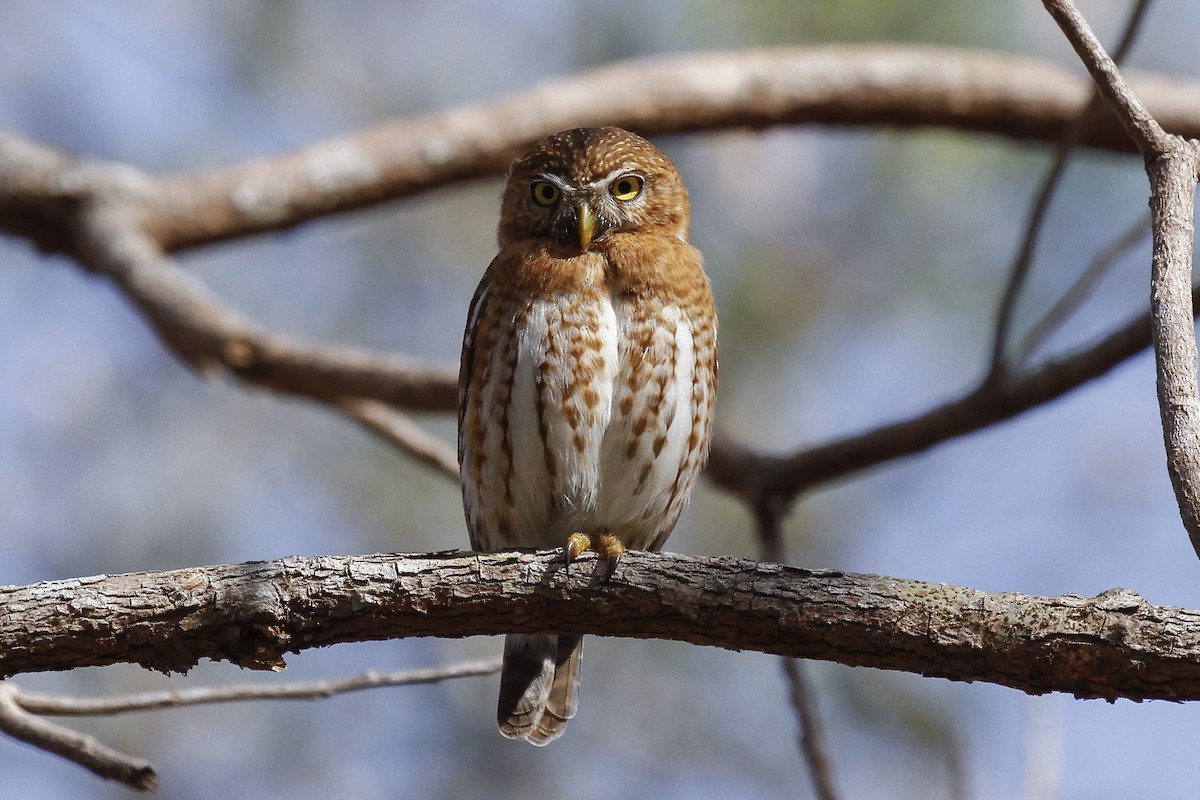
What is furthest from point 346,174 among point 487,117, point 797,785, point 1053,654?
point 797,785

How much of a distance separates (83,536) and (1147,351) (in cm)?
803

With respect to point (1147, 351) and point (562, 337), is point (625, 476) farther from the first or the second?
point (1147, 351)

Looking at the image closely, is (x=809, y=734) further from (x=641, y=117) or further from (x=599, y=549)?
(x=641, y=117)

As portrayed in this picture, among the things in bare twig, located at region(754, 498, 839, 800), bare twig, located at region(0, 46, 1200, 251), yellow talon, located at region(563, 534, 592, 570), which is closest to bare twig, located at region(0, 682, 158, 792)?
yellow talon, located at region(563, 534, 592, 570)

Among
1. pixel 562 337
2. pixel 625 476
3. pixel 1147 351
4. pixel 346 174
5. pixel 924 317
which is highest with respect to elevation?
pixel 924 317

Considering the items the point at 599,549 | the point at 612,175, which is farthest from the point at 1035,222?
the point at 599,549

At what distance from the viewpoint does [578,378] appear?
4.25m

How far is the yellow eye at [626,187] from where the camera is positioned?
4820 mm

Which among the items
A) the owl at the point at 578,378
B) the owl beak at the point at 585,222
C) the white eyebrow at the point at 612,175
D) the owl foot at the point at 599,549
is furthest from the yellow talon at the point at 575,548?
the white eyebrow at the point at 612,175

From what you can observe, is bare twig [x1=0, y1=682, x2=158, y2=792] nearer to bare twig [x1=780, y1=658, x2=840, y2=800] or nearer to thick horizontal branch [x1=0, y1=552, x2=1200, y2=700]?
thick horizontal branch [x1=0, y1=552, x2=1200, y2=700]

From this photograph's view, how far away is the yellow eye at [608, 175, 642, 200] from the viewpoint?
190 inches

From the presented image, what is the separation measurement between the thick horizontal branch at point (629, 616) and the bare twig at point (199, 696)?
0.42 meters

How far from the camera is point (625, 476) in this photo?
4.42m

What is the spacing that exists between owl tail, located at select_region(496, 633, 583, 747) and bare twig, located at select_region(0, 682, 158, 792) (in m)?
1.62
